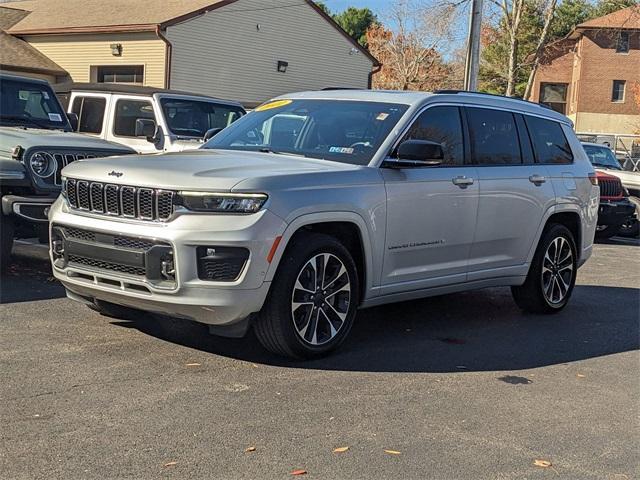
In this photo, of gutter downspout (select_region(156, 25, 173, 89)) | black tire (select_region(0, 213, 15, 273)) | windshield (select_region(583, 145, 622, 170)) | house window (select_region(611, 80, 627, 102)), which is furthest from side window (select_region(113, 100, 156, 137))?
house window (select_region(611, 80, 627, 102))

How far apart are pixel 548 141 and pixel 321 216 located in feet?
11.0

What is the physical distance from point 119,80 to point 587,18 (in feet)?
135

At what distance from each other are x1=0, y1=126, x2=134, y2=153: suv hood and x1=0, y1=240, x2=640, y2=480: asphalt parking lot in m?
1.56

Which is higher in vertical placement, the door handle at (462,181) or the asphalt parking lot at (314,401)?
the door handle at (462,181)

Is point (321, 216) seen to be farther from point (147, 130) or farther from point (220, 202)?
point (147, 130)

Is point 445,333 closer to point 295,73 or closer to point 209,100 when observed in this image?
point 209,100

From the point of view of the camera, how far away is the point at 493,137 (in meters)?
7.26

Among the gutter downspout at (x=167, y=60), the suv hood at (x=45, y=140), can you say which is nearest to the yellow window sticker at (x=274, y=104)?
the suv hood at (x=45, y=140)

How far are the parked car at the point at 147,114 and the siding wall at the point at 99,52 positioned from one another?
45.6 feet

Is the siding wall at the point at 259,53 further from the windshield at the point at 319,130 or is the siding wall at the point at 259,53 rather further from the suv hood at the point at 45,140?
the windshield at the point at 319,130

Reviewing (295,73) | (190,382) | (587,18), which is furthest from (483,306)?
(587,18)

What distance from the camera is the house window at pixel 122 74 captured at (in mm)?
26594

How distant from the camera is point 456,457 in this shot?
420cm

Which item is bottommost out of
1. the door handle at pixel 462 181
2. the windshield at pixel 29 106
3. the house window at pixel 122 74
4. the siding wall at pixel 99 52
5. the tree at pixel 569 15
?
the door handle at pixel 462 181
